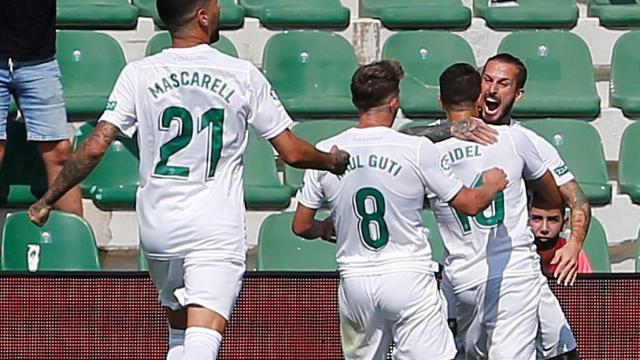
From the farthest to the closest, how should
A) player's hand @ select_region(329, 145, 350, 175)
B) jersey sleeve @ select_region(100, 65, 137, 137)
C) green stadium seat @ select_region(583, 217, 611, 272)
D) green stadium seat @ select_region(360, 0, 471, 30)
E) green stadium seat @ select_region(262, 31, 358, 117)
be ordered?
green stadium seat @ select_region(360, 0, 471, 30) < green stadium seat @ select_region(262, 31, 358, 117) < green stadium seat @ select_region(583, 217, 611, 272) < player's hand @ select_region(329, 145, 350, 175) < jersey sleeve @ select_region(100, 65, 137, 137)

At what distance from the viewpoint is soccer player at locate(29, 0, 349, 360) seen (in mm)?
4566

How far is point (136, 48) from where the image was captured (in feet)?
25.5

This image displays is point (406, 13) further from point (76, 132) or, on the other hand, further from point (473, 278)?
point (473, 278)

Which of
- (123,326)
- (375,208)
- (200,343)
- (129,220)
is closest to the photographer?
(200,343)

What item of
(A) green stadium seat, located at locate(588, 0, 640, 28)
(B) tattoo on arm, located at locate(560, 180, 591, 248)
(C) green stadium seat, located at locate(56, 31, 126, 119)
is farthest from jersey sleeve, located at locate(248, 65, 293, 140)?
(A) green stadium seat, located at locate(588, 0, 640, 28)

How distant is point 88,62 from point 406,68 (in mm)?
1755

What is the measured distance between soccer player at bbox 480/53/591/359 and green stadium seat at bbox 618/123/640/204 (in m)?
1.89

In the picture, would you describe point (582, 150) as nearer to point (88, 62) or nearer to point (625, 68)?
point (625, 68)

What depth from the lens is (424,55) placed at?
7.63 m

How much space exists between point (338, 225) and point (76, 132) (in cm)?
256

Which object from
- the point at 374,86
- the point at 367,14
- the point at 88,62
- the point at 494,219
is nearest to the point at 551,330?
the point at 494,219

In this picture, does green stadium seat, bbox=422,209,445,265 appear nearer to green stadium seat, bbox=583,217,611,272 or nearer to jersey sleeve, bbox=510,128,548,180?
green stadium seat, bbox=583,217,611,272

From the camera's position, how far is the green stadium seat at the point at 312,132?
715cm

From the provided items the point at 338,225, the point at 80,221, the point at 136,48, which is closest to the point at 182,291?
the point at 338,225
